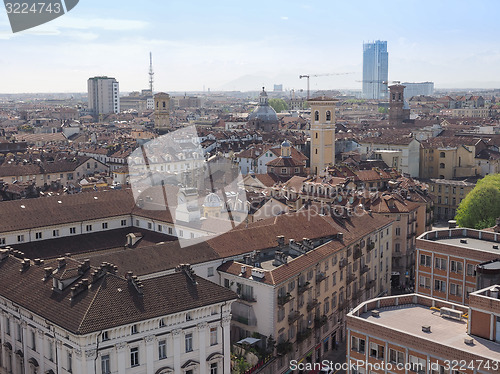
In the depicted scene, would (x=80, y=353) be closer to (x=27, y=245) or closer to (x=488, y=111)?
(x=27, y=245)

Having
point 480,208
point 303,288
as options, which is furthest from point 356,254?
point 480,208

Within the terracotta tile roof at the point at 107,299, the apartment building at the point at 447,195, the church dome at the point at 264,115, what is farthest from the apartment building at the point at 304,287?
the church dome at the point at 264,115

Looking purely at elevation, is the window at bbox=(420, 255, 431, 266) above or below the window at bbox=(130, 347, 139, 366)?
above

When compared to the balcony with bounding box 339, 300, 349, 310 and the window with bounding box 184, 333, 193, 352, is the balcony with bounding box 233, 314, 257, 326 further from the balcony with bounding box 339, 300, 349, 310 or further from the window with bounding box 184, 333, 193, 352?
the balcony with bounding box 339, 300, 349, 310

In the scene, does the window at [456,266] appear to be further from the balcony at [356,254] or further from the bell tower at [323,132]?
the bell tower at [323,132]

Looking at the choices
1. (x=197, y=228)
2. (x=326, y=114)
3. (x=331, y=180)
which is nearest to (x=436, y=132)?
(x=326, y=114)

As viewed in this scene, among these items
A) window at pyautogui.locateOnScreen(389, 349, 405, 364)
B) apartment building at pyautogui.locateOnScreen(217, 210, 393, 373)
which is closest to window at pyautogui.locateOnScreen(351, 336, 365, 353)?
window at pyautogui.locateOnScreen(389, 349, 405, 364)
